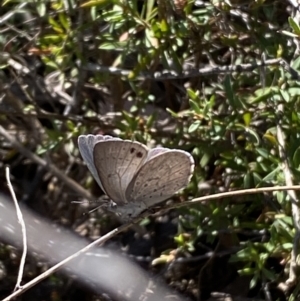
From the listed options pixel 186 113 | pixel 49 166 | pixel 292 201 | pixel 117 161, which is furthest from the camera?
pixel 49 166

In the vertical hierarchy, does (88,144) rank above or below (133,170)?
above

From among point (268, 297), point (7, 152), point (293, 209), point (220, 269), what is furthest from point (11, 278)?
point (293, 209)

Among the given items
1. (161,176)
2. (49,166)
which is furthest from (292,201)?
(49,166)

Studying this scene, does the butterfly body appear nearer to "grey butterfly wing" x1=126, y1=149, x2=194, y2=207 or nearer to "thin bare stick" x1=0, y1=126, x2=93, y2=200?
"grey butterfly wing" x1=126, y1=149, x2=194, y2=207

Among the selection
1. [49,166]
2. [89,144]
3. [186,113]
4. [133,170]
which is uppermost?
[89,144]

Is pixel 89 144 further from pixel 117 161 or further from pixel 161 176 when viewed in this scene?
pixel 161 176

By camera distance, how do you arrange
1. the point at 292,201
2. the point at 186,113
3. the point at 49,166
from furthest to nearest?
the point at 49,166
the point at 186,113
the point at 292,201

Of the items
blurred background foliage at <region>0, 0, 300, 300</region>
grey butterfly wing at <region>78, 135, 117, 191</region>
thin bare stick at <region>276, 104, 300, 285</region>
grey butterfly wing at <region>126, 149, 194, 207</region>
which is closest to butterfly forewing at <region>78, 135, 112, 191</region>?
grey butterfly wing at <region>78, 135, 117, 191</region>
